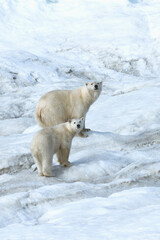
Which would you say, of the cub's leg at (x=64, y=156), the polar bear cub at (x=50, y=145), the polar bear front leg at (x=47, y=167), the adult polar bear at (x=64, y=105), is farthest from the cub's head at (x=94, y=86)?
the polar bear front leg at (x=47, y=167)

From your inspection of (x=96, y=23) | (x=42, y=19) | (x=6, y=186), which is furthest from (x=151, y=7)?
(x=6, y=186)

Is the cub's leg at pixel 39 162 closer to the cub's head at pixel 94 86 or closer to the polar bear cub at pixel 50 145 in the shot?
the polar bear cub at pixel 50 145

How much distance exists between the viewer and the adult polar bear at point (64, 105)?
34.5 ft

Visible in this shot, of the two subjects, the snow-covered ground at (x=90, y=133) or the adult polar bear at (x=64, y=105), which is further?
the adult polar bear at (x=64, y=105)

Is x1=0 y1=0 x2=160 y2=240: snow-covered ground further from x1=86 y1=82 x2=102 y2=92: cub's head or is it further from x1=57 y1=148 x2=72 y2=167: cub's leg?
x1=86 y1=82 x2=102 y2=92: cub's head

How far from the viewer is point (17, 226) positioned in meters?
5.17

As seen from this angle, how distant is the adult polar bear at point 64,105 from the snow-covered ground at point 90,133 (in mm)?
713

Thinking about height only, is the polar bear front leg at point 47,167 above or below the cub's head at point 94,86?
below

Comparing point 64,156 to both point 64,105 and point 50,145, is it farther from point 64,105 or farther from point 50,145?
point 64,105

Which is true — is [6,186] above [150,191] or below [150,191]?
below

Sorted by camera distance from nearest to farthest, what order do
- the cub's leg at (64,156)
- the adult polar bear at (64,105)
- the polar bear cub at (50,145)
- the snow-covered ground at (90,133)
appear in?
the snow-covered ground at (90,133) → the polar bear cub at (50,145) → the cub's leg at (64,156) → the adult polar bear at (64,105)

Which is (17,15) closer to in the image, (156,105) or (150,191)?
(156,105)

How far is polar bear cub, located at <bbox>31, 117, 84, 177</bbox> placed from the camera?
812cm

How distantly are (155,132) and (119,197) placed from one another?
504cm
